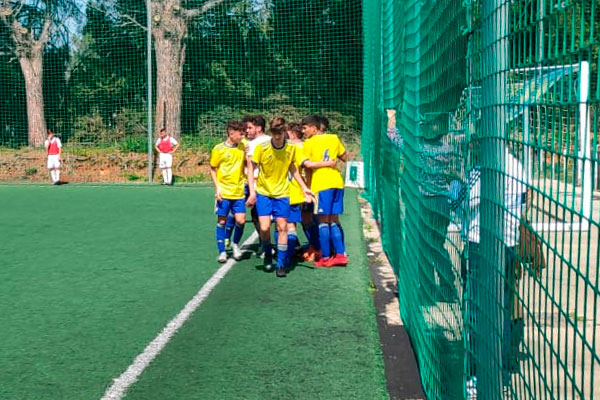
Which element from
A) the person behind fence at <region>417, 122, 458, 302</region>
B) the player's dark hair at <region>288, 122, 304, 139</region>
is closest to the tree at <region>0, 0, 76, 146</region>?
the player's dark hair at <region>288, 122, 304, 139</region>

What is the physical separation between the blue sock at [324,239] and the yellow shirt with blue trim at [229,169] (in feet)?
3.36

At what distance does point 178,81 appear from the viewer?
82.4 feet

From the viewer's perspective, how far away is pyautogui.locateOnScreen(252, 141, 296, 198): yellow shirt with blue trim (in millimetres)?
8219

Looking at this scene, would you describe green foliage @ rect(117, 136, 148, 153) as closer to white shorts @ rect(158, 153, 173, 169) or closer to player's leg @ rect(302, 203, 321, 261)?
white shorts @ rect(158, 153, 173, 169)

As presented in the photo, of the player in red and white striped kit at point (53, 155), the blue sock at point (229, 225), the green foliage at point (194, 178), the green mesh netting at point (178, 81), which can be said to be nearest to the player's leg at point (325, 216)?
the blue sock at point (229, 225)

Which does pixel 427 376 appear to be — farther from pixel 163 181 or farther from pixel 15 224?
pixel 163 181

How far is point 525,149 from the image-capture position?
2.32 m

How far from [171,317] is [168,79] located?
19357 mm

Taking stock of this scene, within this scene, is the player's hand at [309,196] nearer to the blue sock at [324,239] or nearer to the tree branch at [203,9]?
the blue sock at [324,239]

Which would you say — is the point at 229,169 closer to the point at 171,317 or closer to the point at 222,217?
the point at 222,217

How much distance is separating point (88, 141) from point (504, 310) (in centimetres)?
2351

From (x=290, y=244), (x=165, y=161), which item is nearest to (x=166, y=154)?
(x=165, y=161)

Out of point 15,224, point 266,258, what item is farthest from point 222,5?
point 266,258

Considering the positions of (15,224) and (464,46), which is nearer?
(464,46)
